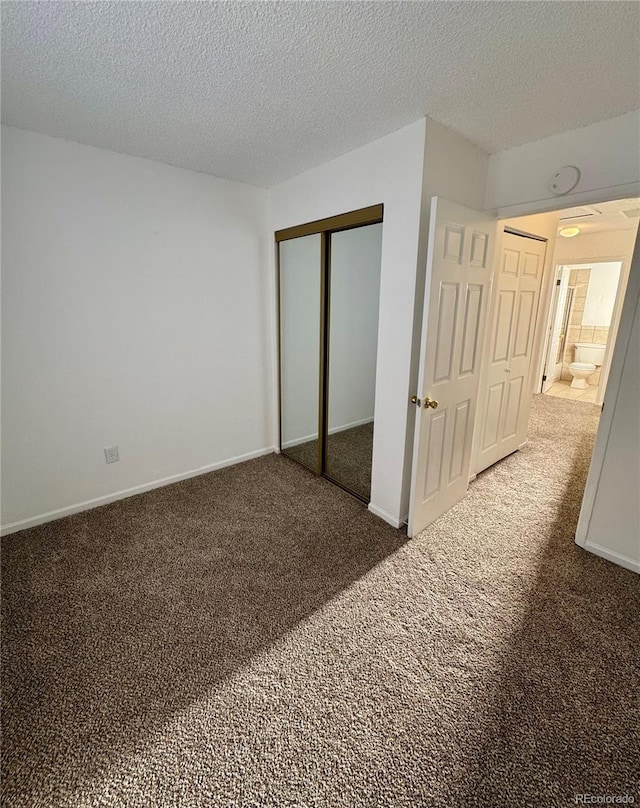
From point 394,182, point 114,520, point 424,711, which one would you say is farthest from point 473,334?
point 114,520

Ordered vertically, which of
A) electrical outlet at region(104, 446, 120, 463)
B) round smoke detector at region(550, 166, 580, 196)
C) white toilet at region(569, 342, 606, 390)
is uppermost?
round smoke detector at region(550, 166, 580, 196)

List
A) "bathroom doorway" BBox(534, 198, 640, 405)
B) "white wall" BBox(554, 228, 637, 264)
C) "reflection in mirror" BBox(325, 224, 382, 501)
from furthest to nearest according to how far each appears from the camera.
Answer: "bathroom doorway" BBox(534, 198, 640, 405) → "white wall" BBox(554, 228, 637, 264) → "reflection in mirror" BBox(325, 224, 382, 501)

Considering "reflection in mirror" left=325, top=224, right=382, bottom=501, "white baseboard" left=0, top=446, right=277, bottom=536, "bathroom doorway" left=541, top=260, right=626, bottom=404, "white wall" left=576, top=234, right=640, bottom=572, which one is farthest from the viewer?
"bathroom doorway" left=541, top=260, right=626, bottom=404

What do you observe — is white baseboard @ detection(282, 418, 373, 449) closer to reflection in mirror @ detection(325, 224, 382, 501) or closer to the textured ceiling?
reflection in mirror @ detection(325, 224, 382, 501)

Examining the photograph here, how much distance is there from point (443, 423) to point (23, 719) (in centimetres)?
238

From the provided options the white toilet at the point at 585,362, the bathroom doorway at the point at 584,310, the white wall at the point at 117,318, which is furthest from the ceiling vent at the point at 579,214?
the white wall at the point at 117,318

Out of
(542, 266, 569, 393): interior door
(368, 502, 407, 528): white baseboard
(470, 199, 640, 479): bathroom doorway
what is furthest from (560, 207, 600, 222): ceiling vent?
(368, 502, 407, 528): white baseboard

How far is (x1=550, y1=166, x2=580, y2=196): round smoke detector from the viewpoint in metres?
1.99

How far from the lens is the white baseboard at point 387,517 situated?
8.09ft

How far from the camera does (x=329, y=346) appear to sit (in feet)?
9.93

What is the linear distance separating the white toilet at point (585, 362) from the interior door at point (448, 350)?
4.87 meters

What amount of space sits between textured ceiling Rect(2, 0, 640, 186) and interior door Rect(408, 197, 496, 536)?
52 centimetres

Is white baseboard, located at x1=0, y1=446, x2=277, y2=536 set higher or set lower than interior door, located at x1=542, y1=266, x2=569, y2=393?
lower

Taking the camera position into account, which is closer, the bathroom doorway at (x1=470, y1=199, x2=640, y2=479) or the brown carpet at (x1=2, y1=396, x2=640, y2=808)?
the brown carpet at (x1=2, y1=396, x2=640, y2=808)
